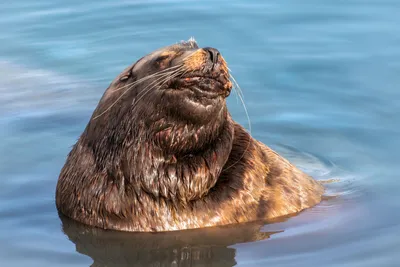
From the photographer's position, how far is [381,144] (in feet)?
31.6

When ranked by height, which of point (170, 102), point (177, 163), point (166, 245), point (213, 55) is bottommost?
point (166, 245)

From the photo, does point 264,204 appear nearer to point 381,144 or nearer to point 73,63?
point 381,144

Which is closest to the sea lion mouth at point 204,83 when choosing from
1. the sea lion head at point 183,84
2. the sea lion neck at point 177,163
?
the sea lion head at point 183,84

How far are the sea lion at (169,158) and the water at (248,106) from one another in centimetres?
16

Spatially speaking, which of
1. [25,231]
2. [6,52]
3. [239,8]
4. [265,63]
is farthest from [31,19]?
[25,231]

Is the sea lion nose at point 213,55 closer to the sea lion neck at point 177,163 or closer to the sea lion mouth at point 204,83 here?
the sea lion mouth at point 204,83

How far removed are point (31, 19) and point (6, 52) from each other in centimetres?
121

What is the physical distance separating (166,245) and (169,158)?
0.65m

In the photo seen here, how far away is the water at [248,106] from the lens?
24.3ft

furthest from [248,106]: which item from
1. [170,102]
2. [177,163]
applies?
[170,102]

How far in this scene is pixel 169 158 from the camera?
24.0 feet

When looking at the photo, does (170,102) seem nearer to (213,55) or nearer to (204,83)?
(204,83)

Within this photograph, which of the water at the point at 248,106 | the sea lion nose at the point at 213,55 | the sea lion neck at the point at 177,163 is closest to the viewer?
the sea lion nose at the point at 213,55

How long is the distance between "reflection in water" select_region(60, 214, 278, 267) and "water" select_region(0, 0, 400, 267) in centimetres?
1
